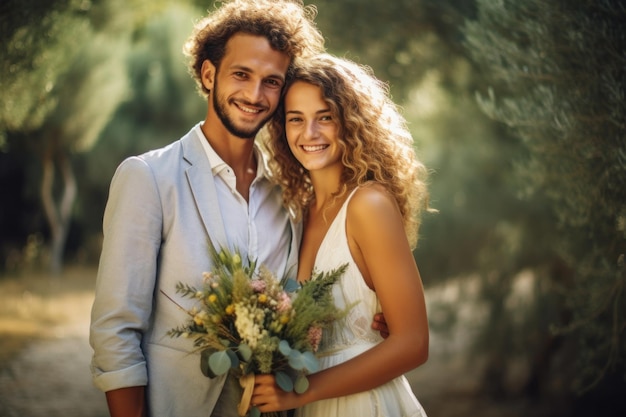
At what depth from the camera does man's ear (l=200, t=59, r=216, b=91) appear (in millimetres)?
3273

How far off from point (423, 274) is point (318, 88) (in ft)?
15.7

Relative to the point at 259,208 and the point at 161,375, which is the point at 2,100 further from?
the point at 161,375

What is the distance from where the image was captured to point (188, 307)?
274 cm

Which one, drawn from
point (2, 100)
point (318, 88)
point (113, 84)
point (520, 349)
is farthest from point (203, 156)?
point (113, 84)

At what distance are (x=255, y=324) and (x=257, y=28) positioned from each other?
149cm

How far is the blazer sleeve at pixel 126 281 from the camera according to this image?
257 centimetres

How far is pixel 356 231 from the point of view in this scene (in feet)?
9.26

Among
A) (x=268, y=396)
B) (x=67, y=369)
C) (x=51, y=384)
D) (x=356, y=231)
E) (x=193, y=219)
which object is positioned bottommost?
(x=268, y=396)

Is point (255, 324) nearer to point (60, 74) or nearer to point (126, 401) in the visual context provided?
point (126, 401)

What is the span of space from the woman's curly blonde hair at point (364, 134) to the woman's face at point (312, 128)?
32 millimetres

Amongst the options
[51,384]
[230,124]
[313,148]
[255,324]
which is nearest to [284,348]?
[255,324]

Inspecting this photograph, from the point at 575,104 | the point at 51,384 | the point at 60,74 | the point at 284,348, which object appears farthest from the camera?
the point at 51,384

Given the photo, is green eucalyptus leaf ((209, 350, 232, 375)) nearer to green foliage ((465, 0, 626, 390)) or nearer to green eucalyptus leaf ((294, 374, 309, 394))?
green eucalyptus leaf ((294, 374, 309, 394))

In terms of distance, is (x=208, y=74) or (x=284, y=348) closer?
(x=284, y=348)
